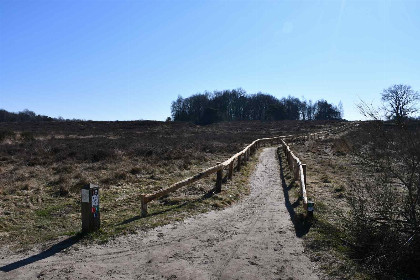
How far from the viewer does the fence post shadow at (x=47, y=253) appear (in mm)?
5320

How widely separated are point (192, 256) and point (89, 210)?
8.22ft

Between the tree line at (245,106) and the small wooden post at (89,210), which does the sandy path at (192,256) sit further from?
the tree line at (245,106)

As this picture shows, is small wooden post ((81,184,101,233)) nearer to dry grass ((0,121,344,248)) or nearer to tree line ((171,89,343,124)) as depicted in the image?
dry grass ((0,121,344,248))

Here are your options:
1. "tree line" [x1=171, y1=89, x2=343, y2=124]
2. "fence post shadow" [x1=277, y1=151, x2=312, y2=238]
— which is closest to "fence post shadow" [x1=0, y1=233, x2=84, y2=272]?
"fence post shadow" [x1=277, y1=151, x2=312, y2=238]

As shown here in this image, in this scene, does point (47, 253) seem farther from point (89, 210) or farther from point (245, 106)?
point (245, 106)

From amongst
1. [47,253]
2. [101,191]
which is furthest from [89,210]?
[101,191]

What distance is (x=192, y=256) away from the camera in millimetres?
5668

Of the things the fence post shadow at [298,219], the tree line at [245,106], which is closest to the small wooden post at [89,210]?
the fence post shadow at [298,219]

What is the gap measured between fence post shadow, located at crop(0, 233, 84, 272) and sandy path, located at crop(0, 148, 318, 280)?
0.32 ft

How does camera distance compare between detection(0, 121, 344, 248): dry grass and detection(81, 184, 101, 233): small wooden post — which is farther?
detection(0, 121, 344, 248): dry grass

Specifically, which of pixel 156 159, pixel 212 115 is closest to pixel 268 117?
pixel 212 115

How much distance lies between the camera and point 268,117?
104938mm

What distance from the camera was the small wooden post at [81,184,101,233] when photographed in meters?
6.75

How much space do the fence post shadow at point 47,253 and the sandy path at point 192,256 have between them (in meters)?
0.10
